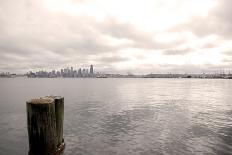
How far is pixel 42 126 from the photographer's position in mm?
11297

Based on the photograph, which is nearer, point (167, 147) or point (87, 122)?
point (167, 147)

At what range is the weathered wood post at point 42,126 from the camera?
1117cm

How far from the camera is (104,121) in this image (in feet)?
83.7

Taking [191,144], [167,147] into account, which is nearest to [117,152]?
[167,147]

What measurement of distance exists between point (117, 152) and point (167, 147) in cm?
391

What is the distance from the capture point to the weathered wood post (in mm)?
11172

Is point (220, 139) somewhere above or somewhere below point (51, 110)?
below

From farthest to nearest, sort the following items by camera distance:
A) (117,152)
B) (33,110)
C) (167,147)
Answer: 1. (167,147)
2. (117,152)
3. (33,110)

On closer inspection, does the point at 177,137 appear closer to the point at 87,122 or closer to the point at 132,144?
the point at 132,144

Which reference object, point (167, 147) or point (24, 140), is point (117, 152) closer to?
point (167, 147)

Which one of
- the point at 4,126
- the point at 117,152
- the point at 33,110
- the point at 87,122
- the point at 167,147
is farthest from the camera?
the point at 87,122

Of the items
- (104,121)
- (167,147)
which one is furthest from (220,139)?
(104,121)

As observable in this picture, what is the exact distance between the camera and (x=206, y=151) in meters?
15.8

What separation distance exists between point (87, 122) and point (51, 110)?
13858mm
